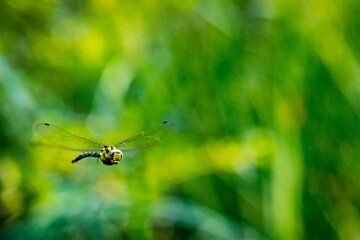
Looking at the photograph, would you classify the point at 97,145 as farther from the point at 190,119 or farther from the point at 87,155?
the point at 190,119

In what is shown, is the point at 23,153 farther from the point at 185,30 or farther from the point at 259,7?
the point at 259,7

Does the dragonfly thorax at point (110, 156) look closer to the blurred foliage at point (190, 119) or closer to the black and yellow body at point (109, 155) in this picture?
the black and yellow body at point (109, 155)

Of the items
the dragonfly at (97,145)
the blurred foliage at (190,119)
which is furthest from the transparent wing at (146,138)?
the blurred foliage at (190,119)

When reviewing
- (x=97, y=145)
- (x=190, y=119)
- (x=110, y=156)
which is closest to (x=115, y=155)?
(x=110, y=156)

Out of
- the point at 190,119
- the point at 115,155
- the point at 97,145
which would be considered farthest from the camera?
the point at 190,119

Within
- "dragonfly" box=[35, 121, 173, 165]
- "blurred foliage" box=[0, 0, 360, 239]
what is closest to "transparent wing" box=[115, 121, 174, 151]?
"dragonfly" box=[35, 121, 173, 165]

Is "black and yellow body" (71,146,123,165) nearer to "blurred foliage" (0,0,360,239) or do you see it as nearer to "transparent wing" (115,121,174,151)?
"transparent wing" (115,121,174,151)

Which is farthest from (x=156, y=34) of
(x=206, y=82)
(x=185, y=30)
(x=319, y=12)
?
(x=319, y=12)
